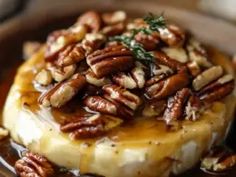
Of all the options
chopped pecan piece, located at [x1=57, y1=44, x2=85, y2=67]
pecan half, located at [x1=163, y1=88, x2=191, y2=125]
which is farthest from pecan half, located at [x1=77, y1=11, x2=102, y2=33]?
pecan half, located at [x1=163, y1=88, x2=191, y2=125]

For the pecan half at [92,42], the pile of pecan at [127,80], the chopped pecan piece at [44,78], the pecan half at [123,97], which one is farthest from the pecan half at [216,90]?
the chopped pecan piece at [44,78]

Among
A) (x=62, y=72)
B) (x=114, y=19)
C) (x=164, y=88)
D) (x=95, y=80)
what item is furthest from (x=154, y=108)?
(x=114, y=19)

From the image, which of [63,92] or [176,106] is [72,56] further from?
[176,106]

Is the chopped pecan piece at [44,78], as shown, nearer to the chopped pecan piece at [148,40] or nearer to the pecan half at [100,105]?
the pecan half at [100,105]

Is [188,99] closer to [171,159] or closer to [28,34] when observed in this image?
[171,159]

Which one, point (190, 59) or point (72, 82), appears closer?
point (72, 82)

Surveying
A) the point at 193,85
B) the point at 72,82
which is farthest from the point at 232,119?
the point at 72,82
